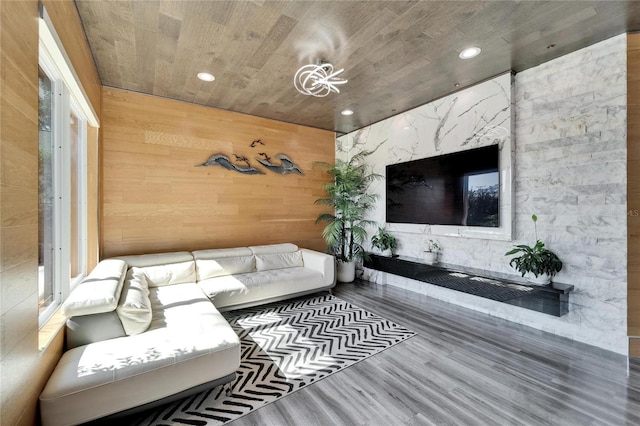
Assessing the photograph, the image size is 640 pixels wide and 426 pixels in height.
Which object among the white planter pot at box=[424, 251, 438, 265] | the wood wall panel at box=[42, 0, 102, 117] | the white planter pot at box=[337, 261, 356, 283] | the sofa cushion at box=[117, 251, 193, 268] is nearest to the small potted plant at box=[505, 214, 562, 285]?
the white planter pot at box=[424, 251, 438, 265]

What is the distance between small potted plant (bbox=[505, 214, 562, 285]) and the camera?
273cm

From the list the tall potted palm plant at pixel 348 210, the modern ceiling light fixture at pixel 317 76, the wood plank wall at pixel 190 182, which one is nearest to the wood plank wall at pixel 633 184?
the modern ceiling light fixture at pixel 317 76

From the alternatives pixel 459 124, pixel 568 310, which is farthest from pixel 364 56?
pixel 568 310

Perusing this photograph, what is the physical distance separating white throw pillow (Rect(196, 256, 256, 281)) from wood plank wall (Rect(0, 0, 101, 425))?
6.72 ft

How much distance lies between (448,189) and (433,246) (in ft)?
2.88

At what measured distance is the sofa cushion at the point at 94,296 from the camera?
5.99 ft

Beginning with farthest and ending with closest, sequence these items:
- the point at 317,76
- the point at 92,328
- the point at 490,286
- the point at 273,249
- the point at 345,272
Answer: the point at 345,272 → the point at 273,249 → the point at 317,76 → the point at 490,286 → the point at 92,328

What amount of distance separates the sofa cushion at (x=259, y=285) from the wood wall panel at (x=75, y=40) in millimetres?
2405

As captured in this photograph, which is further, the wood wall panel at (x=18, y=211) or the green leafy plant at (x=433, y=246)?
the green leafy plant at (x=433, y=246)

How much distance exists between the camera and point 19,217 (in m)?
1.19

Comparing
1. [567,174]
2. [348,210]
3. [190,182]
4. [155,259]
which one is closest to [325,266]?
[348,210]

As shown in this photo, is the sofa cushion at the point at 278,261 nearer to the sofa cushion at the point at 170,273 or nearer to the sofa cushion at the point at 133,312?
the sofa cushion at the point at 170,273

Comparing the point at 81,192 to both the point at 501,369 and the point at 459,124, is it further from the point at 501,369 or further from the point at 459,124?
the point at 459,124

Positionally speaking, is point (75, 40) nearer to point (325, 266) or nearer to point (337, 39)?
point (337, 39)
